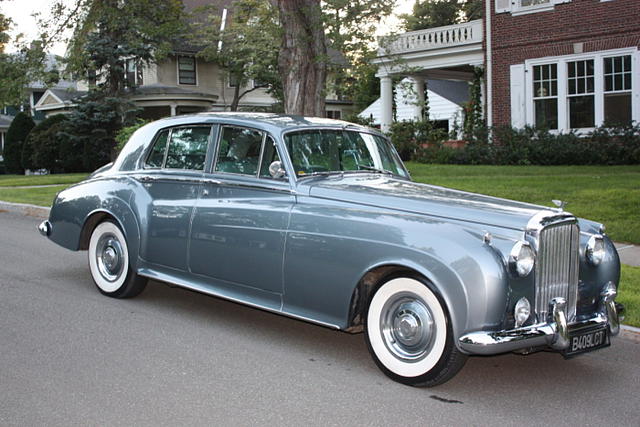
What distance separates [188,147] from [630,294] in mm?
4394

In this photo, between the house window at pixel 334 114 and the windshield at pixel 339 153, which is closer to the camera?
the windshield at pixel 339 153

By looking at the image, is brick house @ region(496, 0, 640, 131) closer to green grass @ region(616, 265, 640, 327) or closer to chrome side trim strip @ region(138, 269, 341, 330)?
green grass @ region(616, 265, 640, 327)

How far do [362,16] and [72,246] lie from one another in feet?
24.8

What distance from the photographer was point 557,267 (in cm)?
485

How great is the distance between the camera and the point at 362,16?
43.1 feet

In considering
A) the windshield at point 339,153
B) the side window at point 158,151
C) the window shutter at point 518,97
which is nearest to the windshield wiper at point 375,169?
the windshield at point 339,153

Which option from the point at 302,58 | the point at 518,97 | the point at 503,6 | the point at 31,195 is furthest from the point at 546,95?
the point at 31,195

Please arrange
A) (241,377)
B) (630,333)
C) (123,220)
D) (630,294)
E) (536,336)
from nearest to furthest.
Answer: (536,336) < (241,377) < (630,333) < (123,220) < (630,294)

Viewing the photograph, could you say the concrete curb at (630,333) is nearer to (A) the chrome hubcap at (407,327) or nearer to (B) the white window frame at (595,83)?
(A) the chrome hubcap at (407,327)

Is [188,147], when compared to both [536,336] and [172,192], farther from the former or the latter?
[536,336]

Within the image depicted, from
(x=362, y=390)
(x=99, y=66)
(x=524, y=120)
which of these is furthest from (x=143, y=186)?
(x=99, y=66)

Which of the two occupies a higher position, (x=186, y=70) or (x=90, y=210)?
(x=186, y=70)

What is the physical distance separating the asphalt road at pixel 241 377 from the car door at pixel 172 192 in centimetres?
59

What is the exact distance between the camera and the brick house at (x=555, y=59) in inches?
742
